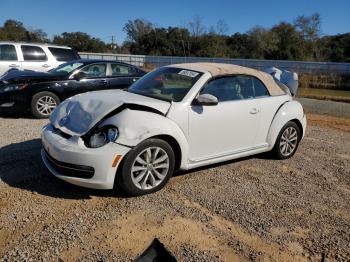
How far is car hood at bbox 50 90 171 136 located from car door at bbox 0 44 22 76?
25.6 ft

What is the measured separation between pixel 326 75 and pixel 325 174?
25.4 metres

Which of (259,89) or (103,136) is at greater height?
(259,89)

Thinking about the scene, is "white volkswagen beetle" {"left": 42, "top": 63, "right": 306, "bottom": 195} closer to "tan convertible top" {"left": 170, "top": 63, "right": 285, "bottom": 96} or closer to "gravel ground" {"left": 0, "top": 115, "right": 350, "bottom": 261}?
"tan convertible top" {"left": 170, "top": 63, "right": 285, "bottom": 96}

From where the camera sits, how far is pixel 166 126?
170 inches

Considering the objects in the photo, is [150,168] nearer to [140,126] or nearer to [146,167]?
[146,167]

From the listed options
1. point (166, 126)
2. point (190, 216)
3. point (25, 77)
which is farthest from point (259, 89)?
point (25, 77)

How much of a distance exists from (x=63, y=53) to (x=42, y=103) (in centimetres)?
400

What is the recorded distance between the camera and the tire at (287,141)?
19.3 ft

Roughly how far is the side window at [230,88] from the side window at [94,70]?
491 cm

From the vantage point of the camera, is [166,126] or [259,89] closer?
[166,126]

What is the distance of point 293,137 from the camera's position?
6.09m

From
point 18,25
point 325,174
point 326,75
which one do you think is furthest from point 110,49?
point 325,174

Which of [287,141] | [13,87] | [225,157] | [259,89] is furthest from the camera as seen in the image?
[13,87]

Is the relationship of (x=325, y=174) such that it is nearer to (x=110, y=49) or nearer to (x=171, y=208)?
(x=171, y=208)
